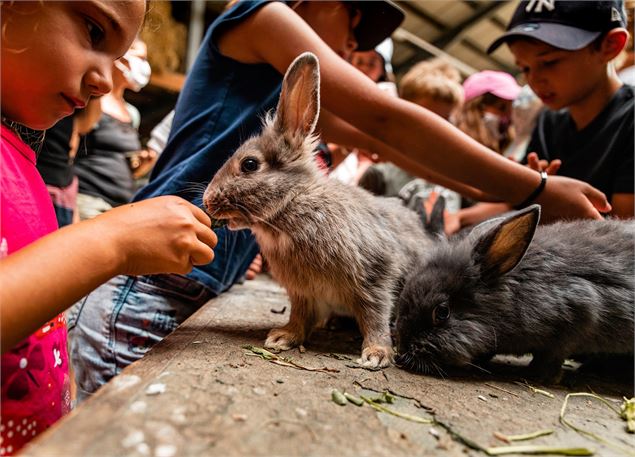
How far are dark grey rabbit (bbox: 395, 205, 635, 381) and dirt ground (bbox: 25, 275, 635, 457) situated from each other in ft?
0.31

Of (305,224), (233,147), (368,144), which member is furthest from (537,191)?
(233,147)

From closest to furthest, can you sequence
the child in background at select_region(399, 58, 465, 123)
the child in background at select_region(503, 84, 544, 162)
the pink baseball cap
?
the child in background at select_region(503, 84, 544, 162) < the child in background at select_region(399, 58, 465, 123) < the pink baseball cap

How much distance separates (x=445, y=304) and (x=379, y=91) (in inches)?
29.7

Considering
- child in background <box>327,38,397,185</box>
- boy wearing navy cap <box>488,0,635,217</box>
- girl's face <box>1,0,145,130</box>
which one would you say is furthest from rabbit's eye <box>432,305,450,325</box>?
child in background <box>327,38,397,185</box>

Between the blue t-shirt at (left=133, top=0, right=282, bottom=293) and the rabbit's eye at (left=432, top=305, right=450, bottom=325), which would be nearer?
the rabbit's eye at (left=432, top=305, right=450, bottom=325)

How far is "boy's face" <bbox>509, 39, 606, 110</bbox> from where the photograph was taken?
7.22 feet

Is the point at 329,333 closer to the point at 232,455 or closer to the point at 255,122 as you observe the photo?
the point at 255,122

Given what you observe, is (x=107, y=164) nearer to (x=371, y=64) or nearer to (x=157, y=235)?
(x=371, y=64)

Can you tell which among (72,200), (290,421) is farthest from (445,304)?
(72,200)

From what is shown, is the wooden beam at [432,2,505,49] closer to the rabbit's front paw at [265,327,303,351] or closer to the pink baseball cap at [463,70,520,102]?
the pink baseball cap at [463,70,520,102]

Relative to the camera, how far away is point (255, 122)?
5.64ft

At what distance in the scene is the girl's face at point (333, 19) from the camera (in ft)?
6.42

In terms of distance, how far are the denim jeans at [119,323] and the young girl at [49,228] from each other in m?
0.53

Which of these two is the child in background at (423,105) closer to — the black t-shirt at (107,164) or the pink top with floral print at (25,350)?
the black t-shirt at (107,164)
